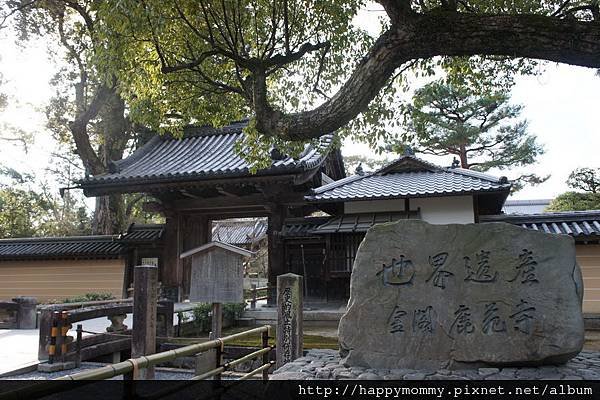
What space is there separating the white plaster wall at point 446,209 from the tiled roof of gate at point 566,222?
2.32ft

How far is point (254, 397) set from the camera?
17.6ft

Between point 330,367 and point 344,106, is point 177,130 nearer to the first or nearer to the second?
point 344,106

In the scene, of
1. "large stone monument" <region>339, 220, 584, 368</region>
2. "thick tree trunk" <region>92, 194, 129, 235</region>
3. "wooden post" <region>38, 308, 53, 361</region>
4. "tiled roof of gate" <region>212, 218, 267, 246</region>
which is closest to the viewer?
"large stone monument" <region>339, 220, 584, 368</region>

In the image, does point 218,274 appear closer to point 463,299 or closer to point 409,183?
point 463,299

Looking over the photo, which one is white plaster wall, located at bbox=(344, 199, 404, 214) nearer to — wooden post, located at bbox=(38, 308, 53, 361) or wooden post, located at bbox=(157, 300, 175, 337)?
wooden post, located at bbox=(157, 300, 175, 337)

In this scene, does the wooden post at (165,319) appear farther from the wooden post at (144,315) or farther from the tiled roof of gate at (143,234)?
the tiled roof of gate at (143,234)

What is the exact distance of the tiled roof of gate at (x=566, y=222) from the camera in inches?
431

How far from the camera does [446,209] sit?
1216 centimetres

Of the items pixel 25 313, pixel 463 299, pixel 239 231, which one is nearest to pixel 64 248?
pixel 25 313

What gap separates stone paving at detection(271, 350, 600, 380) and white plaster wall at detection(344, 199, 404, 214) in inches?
316

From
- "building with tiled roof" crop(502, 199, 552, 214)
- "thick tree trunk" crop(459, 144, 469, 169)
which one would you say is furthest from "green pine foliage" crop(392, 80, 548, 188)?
"building with tiled roof" crop(502, 199, 552, 214)

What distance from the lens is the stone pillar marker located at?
19.5 ft

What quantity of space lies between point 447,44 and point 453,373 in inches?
135

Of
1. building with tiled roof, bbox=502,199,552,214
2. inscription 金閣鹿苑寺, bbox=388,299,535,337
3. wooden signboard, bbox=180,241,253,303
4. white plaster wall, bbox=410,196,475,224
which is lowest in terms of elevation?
inscription 金閣鹿苑寺, bbox=388,299,535,337
